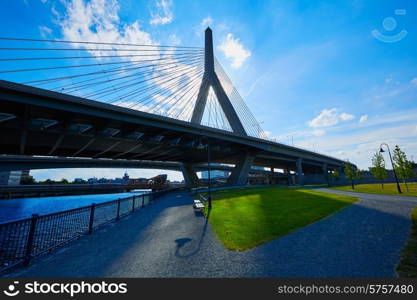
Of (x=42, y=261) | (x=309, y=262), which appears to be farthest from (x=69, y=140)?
(x=309, y=262)

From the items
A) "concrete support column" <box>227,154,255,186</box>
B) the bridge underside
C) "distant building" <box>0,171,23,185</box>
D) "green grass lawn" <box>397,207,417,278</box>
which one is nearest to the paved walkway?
"green grass lawn" <box>397,207,417,278</box>

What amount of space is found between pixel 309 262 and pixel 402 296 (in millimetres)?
1629

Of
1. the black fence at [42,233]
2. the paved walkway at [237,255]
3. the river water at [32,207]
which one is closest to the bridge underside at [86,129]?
the river water at [32,207]

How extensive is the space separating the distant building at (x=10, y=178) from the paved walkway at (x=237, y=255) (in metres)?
132

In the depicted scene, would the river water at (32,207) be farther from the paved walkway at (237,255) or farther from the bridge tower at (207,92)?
the bridge tower at (207,92)

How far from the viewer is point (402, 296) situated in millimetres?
3207

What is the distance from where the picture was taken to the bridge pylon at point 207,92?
3331 centimetres

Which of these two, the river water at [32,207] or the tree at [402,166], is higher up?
the tree at [402,166]

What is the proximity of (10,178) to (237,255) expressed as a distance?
155m

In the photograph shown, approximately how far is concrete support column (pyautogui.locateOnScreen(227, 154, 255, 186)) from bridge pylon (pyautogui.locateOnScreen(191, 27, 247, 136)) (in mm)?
9220

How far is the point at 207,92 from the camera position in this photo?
34219mm

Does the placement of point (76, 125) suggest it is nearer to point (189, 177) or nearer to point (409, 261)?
point (409, 261)

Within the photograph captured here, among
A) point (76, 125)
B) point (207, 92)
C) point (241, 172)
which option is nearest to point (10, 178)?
point (76, 125)

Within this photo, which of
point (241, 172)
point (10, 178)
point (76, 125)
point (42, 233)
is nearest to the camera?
point (42, 233)
